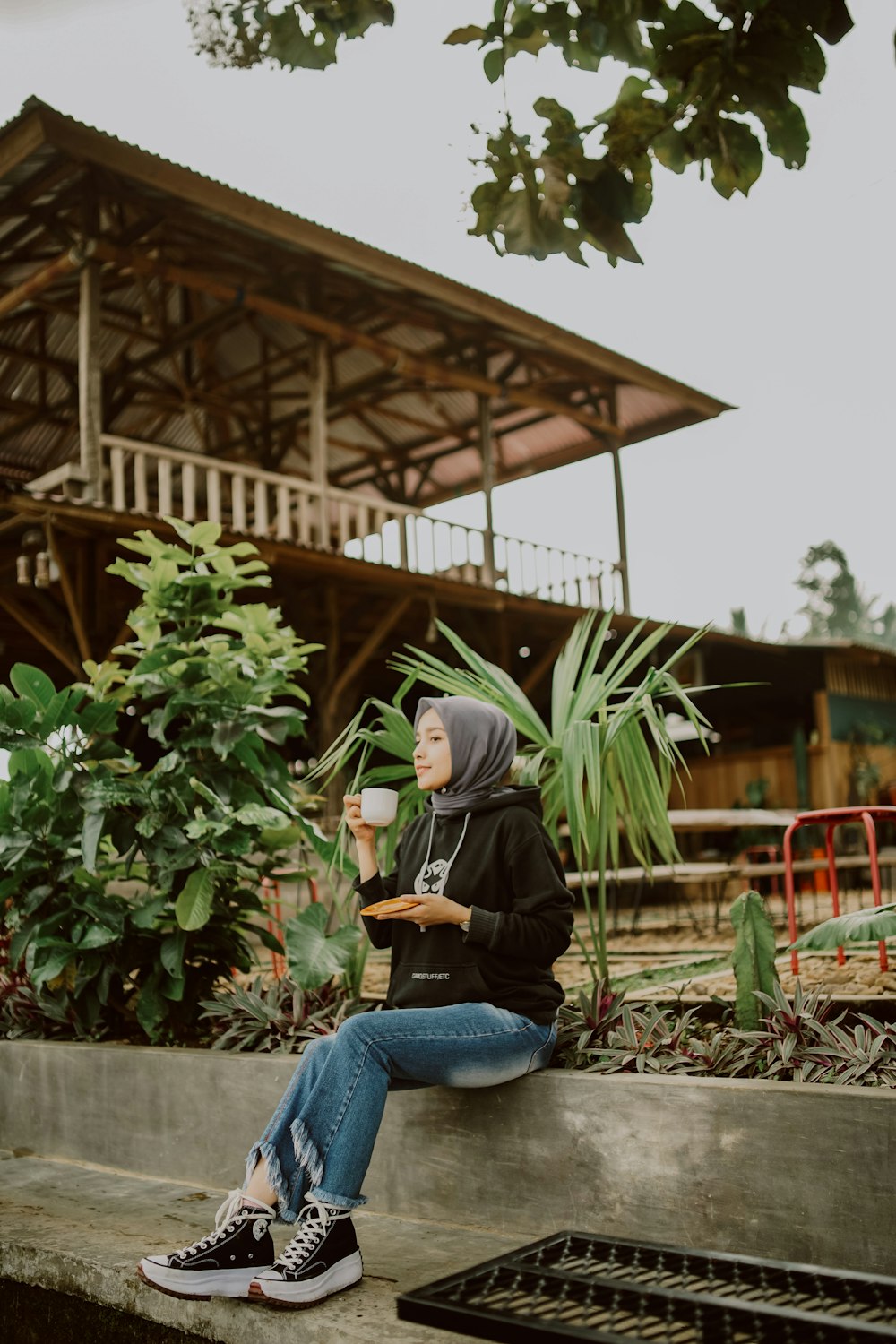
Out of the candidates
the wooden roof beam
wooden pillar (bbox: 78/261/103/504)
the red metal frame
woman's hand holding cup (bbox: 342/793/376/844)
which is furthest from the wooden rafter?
woman's hand holding cup (bbox: 342/793/376/844)

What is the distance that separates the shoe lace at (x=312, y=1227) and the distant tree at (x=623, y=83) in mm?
1914

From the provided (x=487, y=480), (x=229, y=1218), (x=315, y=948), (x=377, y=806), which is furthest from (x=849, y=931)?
(x=487, y=480)

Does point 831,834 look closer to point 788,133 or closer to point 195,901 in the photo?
point 195,901

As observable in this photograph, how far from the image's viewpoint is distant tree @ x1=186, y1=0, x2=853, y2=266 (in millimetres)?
1990

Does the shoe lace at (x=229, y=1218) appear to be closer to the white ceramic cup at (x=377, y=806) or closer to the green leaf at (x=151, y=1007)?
the white ceramic cup at (x=377, y=806)

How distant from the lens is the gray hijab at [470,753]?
285cm

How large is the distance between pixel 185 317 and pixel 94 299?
4505 millimetres

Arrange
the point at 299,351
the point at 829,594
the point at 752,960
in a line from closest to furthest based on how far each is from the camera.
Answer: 1. the point at 752,960
2. the point at 299,351
3. the point at 829,594

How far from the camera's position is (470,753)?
9.35 feet

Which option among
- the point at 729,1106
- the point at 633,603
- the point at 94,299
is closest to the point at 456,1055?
the point at 729,1106

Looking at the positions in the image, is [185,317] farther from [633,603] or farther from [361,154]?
[361,154]

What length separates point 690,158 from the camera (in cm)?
222

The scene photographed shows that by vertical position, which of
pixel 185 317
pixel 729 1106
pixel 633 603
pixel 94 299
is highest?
pixel 185 317

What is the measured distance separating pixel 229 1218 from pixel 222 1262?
81 mm
